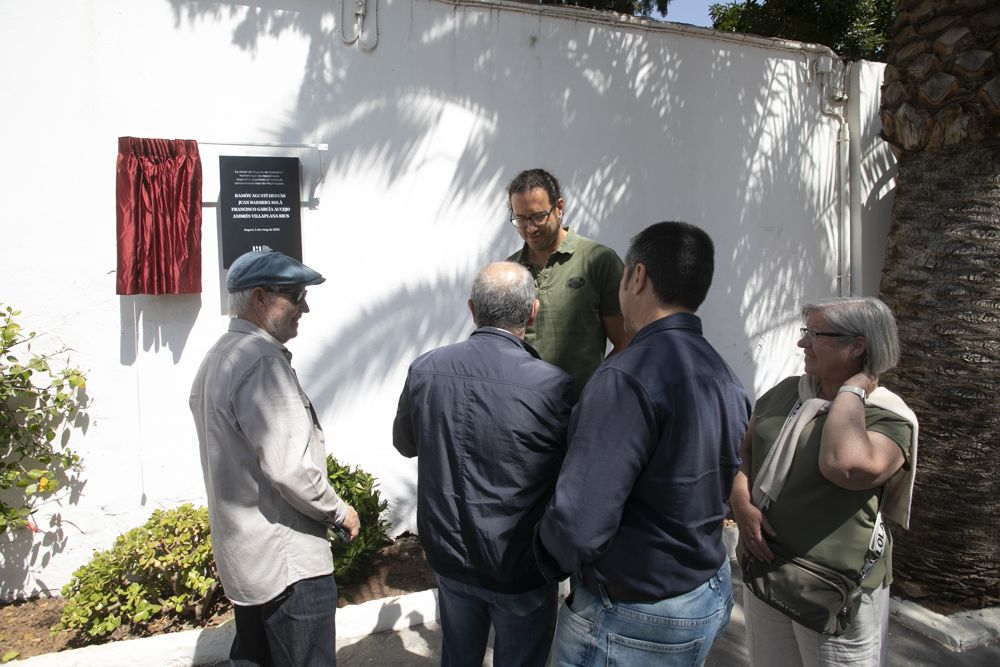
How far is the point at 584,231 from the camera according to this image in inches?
214

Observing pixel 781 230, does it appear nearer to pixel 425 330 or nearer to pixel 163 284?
pixel 425 330

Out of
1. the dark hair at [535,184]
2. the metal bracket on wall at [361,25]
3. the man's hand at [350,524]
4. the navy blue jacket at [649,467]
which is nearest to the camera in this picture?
the navy blue jacket at [649,467]

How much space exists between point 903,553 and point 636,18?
4.14 m

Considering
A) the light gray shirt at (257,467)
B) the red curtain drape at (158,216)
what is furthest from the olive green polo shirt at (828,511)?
the red curtain drape at (158,216)

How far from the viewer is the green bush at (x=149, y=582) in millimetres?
3682

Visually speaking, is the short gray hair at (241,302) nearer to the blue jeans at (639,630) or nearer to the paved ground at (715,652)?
the blue jeans at (639,630)

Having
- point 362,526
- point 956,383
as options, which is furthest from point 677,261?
point 956,383

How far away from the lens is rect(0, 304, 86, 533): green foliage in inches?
154

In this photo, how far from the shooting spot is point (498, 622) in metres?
2.42

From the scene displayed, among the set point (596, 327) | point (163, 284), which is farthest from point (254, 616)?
point (163, 284)

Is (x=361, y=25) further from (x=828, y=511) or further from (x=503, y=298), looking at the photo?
(x=828, y=511)

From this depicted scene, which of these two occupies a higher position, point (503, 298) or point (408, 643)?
point (503, 298)

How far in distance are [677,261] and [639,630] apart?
1008 millimetres

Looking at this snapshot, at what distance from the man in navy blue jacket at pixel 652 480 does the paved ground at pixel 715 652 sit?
199 cm
